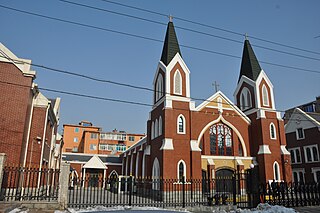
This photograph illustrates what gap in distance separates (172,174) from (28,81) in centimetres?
1326

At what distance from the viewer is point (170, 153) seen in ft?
76.0

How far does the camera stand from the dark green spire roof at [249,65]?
30.7 meters


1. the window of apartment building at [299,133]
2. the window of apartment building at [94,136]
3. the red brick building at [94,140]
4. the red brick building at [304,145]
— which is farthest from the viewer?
the window of apartment building at [94,136]

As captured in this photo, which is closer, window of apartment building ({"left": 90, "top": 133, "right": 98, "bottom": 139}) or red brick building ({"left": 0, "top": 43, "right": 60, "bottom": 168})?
red brick building ({"left": 0, "top": 43, "right": 60, "bottom": 168})

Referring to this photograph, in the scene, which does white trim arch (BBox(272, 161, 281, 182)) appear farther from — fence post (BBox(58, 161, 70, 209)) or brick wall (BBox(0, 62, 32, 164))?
brick wall (BBox(0, 62, 32, 164))

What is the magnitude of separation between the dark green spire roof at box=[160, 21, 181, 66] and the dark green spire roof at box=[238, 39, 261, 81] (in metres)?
9.00

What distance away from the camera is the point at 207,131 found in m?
26.3

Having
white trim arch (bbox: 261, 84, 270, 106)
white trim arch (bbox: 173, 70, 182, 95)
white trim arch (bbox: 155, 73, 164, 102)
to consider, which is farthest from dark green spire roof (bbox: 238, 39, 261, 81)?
white trim arch (bbox: 155, 73, 164, 102)

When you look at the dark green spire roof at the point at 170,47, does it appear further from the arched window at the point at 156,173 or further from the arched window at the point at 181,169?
the arched window at the point at 181,169

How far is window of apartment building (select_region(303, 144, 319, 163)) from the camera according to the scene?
108ft

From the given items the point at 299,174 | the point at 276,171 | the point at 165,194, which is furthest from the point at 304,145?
the point at 165,194

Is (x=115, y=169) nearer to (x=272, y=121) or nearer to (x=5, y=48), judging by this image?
(x=272, y=121)

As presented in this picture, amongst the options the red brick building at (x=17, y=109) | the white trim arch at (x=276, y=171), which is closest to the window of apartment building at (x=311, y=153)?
the white trim arch at (x=276, y=171)

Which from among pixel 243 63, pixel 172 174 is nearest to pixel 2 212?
pixel 172 174
